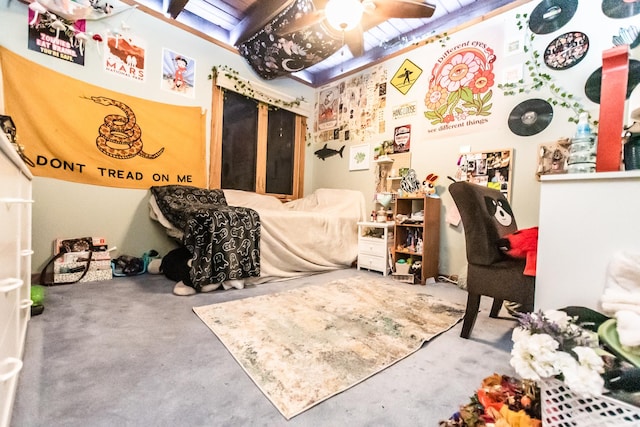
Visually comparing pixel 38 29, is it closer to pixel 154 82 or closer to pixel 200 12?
pixel 154 82

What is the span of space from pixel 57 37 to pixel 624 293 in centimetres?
383

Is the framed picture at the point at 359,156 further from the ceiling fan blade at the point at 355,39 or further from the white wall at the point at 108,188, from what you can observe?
the white wall at the point at 108,188

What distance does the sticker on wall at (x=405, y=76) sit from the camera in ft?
10.1

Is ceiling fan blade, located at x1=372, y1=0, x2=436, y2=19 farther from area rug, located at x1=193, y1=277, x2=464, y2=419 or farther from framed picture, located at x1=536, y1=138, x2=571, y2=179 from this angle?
area rug, located at x1=193, y1=277, x2=464, y2=419

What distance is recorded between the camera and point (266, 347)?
1.28 metres

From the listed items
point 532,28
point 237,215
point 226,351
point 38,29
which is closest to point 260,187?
point 237,215

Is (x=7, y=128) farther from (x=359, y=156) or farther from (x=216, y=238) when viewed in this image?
(x=359, y=156)

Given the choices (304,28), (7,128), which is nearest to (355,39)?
(304,28)

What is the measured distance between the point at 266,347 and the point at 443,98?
2.94 m

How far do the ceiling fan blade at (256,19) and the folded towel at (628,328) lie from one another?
2.99m

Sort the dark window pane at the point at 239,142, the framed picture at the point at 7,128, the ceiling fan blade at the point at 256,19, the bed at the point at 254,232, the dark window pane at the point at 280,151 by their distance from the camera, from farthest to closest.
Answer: the dark window pane at the point at 280,151 < the dark window pane at the point at 239,142 < the ceiling fan blade at the point at 256,19 < the bed at the point at 254,232 < the framed picture at the point at 7,128

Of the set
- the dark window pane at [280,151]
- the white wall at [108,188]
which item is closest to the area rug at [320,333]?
the white wall at [108,188]

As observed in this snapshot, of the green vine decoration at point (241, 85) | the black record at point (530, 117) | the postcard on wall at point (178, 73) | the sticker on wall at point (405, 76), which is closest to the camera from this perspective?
the black record at point (530, 117)

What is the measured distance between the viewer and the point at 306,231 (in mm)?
2842
